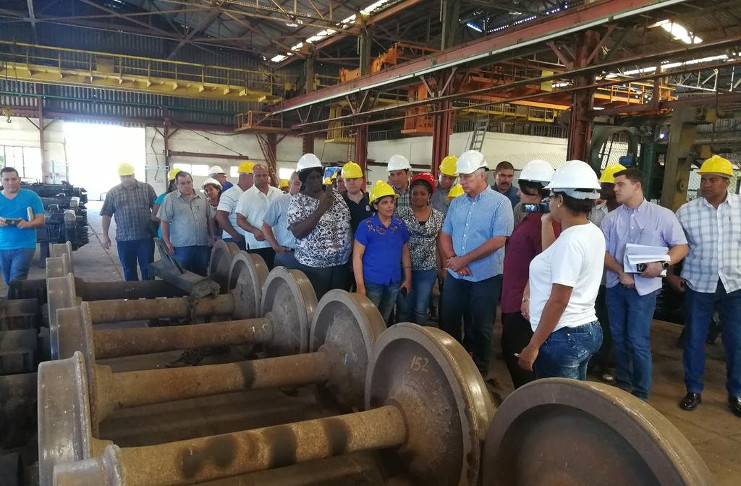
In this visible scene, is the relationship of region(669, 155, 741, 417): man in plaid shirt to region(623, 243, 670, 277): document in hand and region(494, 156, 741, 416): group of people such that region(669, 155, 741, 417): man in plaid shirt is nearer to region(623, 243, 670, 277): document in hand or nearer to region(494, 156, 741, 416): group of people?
region(494, 156, 741, 416): group of people

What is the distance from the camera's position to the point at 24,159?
1900 centimetres

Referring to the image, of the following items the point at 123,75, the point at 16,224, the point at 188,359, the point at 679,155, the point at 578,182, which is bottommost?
the point at 188,359

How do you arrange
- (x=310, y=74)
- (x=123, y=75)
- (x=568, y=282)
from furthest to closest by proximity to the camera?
(x=310, y=74)
(x=123, y=75)
(x=568, y=282)

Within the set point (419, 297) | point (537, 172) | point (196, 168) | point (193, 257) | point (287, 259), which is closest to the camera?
point (537, 172)

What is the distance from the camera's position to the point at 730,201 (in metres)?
3.50

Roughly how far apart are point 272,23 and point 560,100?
9.97 meters

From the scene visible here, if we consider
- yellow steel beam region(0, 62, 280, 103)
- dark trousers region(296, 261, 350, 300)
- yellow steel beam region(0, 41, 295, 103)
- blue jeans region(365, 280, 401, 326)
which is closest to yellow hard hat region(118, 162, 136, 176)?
dark trousers region(296, 261, 350, 300)

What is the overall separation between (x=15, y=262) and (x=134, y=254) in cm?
120

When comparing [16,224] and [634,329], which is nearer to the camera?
[634,329]

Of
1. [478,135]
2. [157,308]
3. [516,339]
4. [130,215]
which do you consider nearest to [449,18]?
[478,135]

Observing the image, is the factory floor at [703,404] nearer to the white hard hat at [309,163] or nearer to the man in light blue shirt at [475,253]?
the man in light blue shirt at [475,253]

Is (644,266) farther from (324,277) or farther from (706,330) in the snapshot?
(324,277)

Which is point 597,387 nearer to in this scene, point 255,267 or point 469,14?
point 255,267

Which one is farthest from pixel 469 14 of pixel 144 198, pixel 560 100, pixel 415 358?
pixel 415 358
